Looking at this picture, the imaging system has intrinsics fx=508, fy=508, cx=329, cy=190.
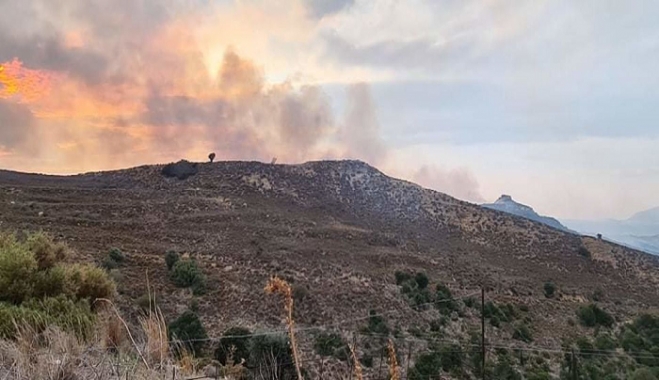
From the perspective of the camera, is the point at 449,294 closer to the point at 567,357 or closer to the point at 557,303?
the point at 557,303

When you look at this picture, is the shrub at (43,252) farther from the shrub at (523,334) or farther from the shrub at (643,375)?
the shrub at (523,334)

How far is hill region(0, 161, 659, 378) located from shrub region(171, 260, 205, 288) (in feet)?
1.51

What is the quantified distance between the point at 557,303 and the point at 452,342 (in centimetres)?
1240

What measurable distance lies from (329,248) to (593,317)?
16.3 metres

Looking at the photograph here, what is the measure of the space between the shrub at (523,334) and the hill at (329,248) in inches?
6.4

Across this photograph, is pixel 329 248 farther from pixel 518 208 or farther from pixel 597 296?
pixel 518 208

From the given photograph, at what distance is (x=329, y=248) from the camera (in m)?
34.5

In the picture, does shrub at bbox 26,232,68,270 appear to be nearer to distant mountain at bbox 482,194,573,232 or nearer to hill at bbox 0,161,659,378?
hill at bbox 0,161,659,378

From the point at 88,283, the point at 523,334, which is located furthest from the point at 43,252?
the point at 523,334

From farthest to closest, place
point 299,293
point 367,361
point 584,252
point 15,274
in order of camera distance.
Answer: point 584,252 → point 299,293 → point 367,361 → point 15,274

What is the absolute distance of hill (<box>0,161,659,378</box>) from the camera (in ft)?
69.9

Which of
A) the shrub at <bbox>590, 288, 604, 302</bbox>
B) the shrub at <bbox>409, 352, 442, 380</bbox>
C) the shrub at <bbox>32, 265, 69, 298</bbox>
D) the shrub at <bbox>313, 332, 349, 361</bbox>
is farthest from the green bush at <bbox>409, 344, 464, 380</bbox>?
the shrub at <bbox>590, 288, 604, 302</bbox>

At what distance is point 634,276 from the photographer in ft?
139

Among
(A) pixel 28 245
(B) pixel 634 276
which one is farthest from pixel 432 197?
(A) pixel 28 245
